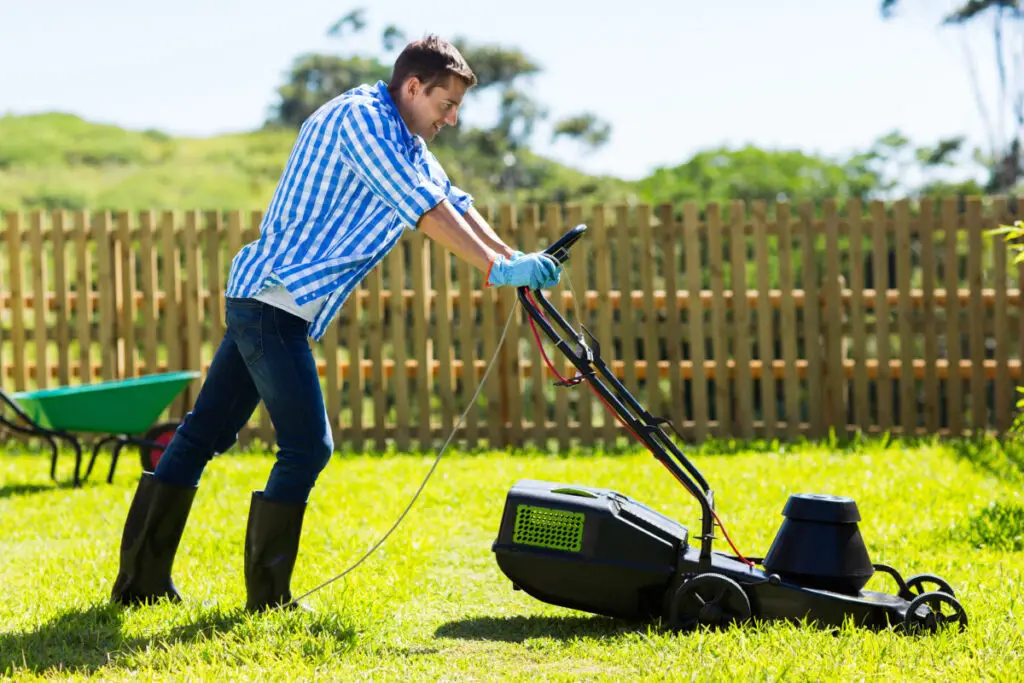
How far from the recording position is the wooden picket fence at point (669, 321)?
25.5 ft

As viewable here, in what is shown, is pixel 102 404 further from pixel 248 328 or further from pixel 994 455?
pixel 994 455

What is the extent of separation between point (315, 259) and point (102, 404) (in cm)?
338

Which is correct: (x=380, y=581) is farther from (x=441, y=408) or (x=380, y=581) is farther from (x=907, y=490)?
(x=441, y=408)

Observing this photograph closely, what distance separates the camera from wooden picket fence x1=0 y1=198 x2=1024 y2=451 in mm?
7781

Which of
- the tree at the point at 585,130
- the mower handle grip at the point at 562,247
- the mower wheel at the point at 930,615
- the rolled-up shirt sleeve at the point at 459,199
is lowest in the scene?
the mower wheel at the point at 930,615

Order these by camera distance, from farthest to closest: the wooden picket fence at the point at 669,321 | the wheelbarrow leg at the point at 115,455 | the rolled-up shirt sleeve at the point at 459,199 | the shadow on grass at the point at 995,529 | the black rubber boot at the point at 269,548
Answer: the wooden picket fence at the point at 669,321, the wheelbarrow leg at the point at 115,455, the shadow on grass at the point at 995,529, the rolled-up shirt sleeve at the point at 459,199, the black rubber boot at the point at 269,548

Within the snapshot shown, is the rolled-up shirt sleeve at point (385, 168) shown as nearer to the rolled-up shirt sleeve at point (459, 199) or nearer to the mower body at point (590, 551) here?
the rolled-up shirt sleeve at point (459, 199)

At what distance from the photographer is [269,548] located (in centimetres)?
343

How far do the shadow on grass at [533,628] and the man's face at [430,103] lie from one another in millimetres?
1425

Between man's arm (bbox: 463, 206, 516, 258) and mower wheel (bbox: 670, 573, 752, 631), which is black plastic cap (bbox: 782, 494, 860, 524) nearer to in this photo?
mower wheel (bbox: 670, 573, 752, 631)

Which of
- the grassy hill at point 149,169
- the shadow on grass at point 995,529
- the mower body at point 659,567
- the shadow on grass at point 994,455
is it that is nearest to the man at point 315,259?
the mower body at point 659,567

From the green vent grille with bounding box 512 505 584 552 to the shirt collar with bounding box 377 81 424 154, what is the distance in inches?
42.1

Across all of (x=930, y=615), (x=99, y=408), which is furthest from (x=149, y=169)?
(x=930, y=615)

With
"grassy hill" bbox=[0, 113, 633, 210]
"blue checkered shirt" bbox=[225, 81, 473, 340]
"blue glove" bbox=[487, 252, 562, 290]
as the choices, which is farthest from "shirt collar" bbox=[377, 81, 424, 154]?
"grassy hill" bbox=[0, 113, 633, 210]
